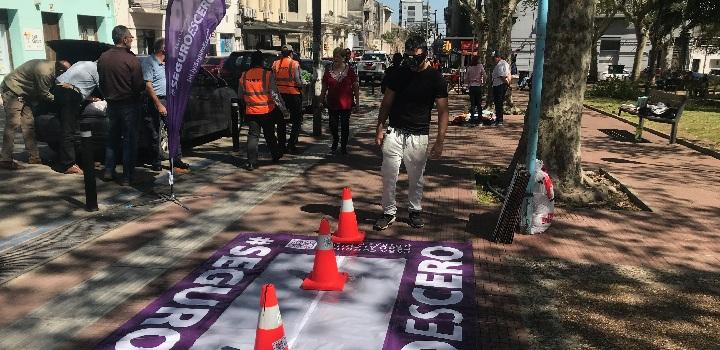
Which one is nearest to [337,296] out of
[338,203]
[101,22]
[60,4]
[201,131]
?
[338,203]

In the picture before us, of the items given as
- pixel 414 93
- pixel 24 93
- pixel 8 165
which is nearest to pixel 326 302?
pixel 414 93

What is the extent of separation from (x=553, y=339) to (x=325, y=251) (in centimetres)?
171

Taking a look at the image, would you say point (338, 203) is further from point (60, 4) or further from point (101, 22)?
point (101, 22)

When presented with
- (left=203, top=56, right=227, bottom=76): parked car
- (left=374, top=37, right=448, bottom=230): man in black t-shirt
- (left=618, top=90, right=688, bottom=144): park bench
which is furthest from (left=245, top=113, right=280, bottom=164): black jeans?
(left=618, top=90, right=688, bottom=144): park bench

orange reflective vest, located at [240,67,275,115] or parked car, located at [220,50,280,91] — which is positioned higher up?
parked car, located at [220,50,280,91]

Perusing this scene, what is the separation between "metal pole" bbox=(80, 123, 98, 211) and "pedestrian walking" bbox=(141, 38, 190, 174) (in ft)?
4.63

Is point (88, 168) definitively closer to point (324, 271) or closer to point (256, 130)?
point (256, 130)

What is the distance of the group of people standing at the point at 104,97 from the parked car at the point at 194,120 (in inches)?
6.6

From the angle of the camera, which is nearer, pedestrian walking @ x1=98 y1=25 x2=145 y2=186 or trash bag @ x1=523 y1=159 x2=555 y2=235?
trash bag @ x1=523 y1=159 x2=555 y2=235

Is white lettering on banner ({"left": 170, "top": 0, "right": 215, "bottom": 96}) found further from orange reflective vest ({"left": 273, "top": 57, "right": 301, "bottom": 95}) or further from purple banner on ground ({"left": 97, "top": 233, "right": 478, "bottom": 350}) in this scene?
orange reflective vest ({"left": 273, "top": 57, "right": 301, "bottom": 95})

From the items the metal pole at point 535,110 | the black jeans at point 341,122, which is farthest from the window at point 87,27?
the metal pole at point 535,110

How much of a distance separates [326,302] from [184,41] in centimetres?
356

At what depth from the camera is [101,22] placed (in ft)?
82.8

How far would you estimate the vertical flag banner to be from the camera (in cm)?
599
